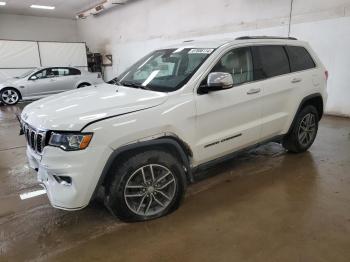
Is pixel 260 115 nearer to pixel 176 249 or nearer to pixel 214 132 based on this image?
pixel 214 132

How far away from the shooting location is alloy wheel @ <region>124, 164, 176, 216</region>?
260 centimetres

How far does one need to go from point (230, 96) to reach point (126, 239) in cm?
172

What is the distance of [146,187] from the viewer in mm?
2652

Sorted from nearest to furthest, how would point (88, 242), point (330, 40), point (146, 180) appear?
point (88, 242) < point (146, 180) < point (330, 40)

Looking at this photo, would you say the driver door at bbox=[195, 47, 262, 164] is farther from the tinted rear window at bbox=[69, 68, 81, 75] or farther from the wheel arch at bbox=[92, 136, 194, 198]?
the tinted rear window at bbox=[69, 68, 81, 75]

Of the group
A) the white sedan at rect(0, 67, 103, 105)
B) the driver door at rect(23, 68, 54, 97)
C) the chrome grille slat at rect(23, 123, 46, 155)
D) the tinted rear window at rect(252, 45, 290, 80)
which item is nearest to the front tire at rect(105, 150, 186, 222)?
the chrome grille slat at rect(23, 123, 46, 155)

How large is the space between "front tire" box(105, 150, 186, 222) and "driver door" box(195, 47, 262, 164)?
38 cm

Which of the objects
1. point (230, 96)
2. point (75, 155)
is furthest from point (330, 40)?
point (75, 155)

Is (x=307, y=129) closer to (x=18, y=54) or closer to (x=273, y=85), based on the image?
(x=273, y=85)

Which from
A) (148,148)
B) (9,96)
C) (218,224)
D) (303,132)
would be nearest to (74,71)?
(9,96)

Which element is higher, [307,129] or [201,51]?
[201,51]

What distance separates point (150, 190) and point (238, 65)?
1.70 m

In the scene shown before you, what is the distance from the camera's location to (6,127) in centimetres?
725

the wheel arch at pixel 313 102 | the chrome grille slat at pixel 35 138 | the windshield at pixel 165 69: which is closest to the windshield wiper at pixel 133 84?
the windshield at pixel 165 69
